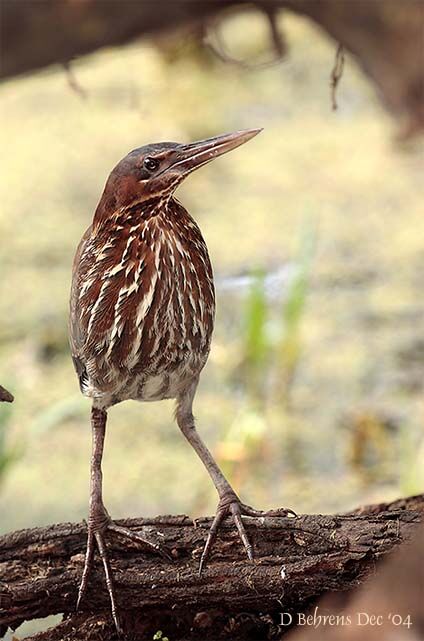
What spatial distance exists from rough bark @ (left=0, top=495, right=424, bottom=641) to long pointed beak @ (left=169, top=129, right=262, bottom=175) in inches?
34.5

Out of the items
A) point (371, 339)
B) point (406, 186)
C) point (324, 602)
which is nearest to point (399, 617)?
point (324, 602)

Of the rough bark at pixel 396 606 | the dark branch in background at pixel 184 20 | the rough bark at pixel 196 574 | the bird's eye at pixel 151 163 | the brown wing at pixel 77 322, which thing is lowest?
the rough bark at pixel 396 606

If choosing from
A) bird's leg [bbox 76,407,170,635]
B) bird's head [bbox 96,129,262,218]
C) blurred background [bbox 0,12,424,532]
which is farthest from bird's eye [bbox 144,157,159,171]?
blurred background [bbox 0,12,424,532]

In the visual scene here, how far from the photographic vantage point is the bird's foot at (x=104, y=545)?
112 inches

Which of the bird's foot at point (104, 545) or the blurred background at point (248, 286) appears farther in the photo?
the blurred background at point (248, 286)

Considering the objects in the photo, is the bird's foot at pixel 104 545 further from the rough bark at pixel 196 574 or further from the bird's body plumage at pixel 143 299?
the bird's body plumage at pixel 143 299

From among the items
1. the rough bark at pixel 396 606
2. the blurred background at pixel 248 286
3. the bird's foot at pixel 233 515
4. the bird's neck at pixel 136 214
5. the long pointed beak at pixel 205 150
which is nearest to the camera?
the rough bark at pixel 396 606

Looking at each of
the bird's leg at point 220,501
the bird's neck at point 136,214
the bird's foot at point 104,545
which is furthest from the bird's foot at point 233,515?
the bird's neck at point 136,214

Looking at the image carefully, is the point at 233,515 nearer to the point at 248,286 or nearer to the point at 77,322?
the point at 77,322

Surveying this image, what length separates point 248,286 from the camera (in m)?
5.97

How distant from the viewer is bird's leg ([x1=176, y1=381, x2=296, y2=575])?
9.21 feet

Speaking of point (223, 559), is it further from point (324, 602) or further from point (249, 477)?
point (249, 477)

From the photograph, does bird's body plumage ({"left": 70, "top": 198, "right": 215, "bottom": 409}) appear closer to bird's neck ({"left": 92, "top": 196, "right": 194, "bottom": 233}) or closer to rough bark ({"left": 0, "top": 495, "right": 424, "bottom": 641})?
bird's neck ({"left": 92, "top": 196, "right": 194, "bottom": 233})

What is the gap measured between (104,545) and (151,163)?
949 mm
